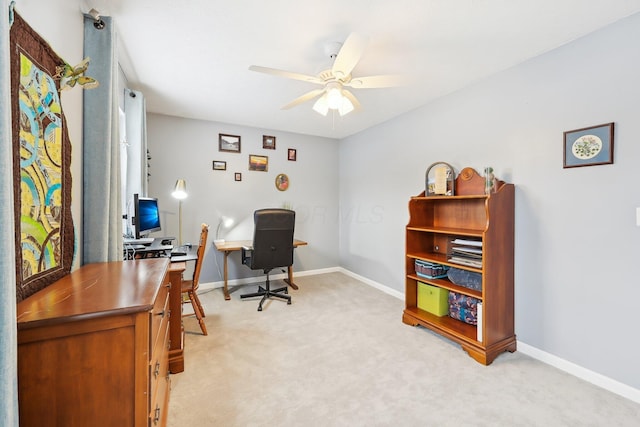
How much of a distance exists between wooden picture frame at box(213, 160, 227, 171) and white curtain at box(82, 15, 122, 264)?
2.31 meters

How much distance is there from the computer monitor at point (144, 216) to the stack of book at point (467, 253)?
2693 mm

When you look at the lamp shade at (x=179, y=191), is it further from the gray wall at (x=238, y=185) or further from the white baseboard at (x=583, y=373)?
the white baseboard at (x=583, y=373)

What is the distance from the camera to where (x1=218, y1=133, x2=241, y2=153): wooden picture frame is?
4049mm


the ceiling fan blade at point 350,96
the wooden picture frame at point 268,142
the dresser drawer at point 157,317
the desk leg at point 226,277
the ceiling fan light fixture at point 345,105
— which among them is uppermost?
the wooden picture frame at point 268,142

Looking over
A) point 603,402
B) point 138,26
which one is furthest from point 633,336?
point 138,26

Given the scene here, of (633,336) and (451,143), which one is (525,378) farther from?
(451,143)

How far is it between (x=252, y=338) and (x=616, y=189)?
298cm

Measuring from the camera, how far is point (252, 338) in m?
2.54

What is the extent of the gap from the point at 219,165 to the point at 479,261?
11.4ft

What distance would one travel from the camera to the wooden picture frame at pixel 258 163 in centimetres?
426

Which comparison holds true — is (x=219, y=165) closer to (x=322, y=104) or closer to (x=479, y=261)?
(x=322, y=104)

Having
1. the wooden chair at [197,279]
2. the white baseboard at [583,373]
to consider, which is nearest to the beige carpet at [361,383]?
the white baseboard at [583,373]

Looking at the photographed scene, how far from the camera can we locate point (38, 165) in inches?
41.7

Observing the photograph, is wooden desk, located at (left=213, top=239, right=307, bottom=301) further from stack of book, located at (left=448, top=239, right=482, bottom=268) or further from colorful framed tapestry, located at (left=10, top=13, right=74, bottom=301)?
colorful framed tapestry, located at (left=10, top=13, right=74, bottom=301)
